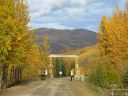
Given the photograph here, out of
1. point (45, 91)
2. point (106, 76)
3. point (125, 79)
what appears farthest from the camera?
point (106, 76)

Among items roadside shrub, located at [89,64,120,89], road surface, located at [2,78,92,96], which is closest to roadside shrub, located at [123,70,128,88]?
roadside shrub, located at [89,64,120,89]

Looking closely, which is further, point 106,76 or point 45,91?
point 106,76

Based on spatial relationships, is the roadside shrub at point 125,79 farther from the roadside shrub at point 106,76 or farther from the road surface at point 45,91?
the road surface at point 45,91

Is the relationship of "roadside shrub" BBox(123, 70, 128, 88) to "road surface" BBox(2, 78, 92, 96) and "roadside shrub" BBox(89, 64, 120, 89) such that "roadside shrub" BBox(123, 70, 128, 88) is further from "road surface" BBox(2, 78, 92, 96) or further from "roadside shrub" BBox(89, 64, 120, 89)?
"road surface" BBox(2, 78, 92, 96)

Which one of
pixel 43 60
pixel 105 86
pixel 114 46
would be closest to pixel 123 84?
pixel 105 86

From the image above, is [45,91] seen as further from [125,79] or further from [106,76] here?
[125,79]

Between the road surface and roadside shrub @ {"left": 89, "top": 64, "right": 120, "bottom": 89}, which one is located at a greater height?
roadside shrub @ {"left": 89, "top": 64, "right": 120, "bottom": 89}

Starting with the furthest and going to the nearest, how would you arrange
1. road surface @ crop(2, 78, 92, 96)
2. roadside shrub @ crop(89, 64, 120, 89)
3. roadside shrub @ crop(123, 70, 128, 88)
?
roadside shrub @ crop(89, 64, 120, 89), roadside shrub @ crop(123, 70, 128, 88), road surface @ crop(2, 78, 92, 96)

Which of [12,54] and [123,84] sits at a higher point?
[12,54]

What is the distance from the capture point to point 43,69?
4222 inches

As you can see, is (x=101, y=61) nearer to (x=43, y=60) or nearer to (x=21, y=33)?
(x=21, y=33)

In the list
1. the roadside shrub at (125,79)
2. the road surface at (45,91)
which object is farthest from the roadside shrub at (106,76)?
the roadside shrub at (125,79)

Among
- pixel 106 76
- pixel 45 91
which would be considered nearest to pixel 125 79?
pixel 106 76

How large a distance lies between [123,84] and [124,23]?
892cm
